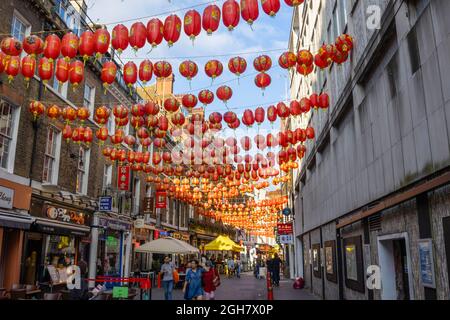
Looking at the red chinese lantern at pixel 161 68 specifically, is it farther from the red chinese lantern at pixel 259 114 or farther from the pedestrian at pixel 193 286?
the pedestrian at pixel 193 286

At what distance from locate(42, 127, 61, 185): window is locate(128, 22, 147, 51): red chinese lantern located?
27.8 feet

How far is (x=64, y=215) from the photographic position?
17281 millimetres

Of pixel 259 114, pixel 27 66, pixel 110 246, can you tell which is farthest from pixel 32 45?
pixel 110 246

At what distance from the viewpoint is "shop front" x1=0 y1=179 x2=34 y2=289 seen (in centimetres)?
1325

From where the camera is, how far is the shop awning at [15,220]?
12.5 metres

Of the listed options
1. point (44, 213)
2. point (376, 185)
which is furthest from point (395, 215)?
point (44, 213)

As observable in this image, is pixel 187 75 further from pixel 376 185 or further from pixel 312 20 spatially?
pixel 312 20

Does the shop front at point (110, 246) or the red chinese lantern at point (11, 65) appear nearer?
the red chinese lantern at point (11, 65)

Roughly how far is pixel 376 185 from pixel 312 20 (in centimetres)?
1322

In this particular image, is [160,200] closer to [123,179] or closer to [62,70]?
[123,179]

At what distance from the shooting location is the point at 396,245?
9.58 metres

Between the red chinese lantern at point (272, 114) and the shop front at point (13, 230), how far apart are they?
30.2 feet

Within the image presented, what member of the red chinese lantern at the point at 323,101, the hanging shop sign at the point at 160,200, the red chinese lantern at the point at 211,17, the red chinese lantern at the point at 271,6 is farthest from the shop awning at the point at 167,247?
the red chinese lantern at the point at 271,6

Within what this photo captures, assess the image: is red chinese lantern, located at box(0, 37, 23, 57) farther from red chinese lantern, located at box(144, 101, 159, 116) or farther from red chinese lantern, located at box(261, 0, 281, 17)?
red chinese lantern, located at box(261, 0, 281, 17)
